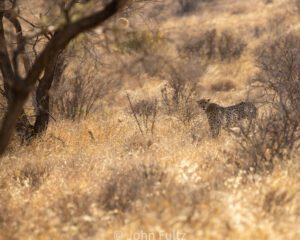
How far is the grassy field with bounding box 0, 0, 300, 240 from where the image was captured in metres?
4.07

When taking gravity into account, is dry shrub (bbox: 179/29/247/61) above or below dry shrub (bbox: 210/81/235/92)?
above

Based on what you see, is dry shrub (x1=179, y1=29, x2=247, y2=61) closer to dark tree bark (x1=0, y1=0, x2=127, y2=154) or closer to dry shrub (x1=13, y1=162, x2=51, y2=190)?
dry shrub (x1=13, y1=162, x2=51, y2=190)

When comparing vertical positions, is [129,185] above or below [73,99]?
above

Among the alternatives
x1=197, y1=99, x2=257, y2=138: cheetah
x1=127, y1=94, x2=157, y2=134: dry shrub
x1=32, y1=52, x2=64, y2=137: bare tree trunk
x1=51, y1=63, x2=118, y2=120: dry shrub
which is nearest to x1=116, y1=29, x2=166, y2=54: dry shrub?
x1=127, y1=94, x2=157, y2=134: dry shrub

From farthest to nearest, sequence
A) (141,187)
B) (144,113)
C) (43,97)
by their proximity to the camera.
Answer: (144,113)
(43,97)
(141,187)

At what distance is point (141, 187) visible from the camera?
4.75 m

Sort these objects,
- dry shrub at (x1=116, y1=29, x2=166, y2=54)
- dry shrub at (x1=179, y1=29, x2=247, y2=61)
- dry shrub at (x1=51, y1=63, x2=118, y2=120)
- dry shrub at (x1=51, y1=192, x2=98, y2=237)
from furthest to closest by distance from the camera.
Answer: dry shrub at (x1=179, y1=29, x2=247, y2=61) < dry shrub at (x1=51, y1=63, x2=118, y2=120) < dry shrub at (x1=116, y1=29, x2=166, y2=54) < dry shrub at (x1=51, y1=192, x2=98, y2=237)

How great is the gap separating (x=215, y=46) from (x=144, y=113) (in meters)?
7.65

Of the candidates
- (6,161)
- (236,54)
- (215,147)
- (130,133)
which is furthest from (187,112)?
(236,54)

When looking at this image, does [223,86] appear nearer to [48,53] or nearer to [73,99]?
[73,99]

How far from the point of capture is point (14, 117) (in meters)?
4.67

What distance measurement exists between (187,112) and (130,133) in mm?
1414

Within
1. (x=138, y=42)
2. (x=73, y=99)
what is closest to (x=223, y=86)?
(x=73, y=99)

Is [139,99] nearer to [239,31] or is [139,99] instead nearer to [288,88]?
[288,88]
